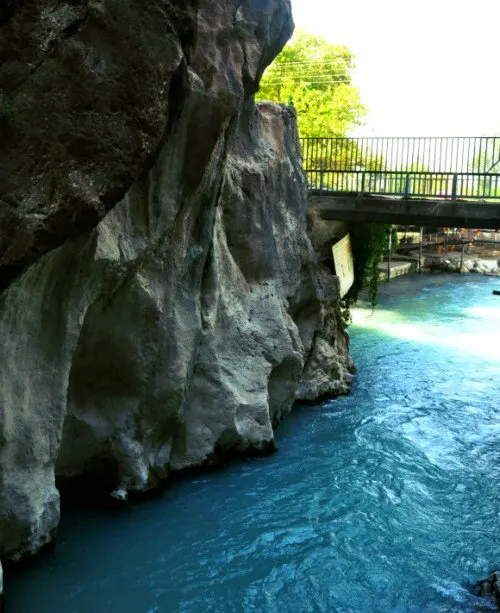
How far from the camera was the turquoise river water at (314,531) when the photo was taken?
7438mm

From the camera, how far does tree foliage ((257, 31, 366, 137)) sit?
111 feet

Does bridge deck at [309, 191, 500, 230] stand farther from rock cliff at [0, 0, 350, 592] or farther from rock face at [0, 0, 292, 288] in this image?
rock face at [0, 0, 292, 288]

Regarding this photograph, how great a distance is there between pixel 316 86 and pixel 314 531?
3714 centimetres

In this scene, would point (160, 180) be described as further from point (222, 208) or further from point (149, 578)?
point (149, 578)

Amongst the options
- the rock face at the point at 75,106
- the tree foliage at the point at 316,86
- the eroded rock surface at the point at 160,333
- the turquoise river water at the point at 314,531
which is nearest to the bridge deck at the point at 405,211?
the eroded rock surface at the point at 160,333

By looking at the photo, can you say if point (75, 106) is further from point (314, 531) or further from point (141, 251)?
point (314, 531)

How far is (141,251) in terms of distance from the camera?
798cm

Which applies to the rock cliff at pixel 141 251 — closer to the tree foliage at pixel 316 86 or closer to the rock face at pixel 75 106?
the rock face at pixel 75 106

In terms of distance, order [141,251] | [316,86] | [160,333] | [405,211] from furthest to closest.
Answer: [316,86], [405,211], [160,333], [141,251]

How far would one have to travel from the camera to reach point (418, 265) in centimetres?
3872

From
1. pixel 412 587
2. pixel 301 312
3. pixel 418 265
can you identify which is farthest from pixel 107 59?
pixel 418 265

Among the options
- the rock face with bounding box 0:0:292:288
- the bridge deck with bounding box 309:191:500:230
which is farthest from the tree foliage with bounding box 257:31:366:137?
the rock face with bounding box 0:0:292:288

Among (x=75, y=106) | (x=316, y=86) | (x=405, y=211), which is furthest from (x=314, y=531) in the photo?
(x=316, y=86)

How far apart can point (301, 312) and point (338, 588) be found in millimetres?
7765
